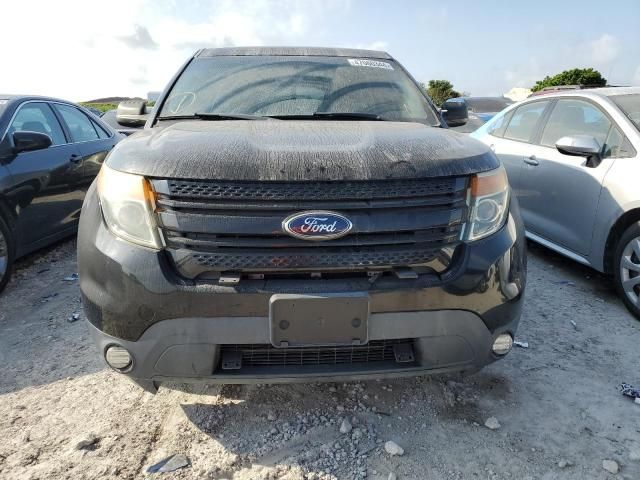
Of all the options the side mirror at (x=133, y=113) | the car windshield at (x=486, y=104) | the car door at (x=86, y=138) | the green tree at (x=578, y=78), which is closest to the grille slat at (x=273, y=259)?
the side mirror at (x=133, y=113)

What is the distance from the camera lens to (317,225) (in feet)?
5.91

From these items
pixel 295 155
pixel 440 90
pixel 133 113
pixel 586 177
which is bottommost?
pixel 440 90

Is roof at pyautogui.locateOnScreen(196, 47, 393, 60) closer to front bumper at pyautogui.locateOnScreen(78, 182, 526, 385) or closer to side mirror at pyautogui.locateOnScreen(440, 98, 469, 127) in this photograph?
side mirror at pyautogui.locateOnScreen(440, 98, 469, 127)

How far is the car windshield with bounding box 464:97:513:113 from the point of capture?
1140 centimetres

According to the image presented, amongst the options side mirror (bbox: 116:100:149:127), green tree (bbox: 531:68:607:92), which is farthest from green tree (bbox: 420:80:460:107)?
side mirror (bbox: 116:100:149:127)

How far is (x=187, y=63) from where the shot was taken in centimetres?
328

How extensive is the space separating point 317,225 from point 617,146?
A: 2.96 meters

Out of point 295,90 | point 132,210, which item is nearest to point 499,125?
point 295,90

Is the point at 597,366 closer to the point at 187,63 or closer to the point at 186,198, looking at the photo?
the point at 186,198

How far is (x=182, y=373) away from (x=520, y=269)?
1.43 metres

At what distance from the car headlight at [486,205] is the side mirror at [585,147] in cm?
212

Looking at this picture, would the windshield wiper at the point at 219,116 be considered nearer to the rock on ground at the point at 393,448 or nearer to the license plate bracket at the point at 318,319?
the license plate bracket at the point at 318,319

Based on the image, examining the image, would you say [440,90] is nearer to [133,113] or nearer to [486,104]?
[486,104]

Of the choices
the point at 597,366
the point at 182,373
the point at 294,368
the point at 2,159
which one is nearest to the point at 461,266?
the point at 294,368
